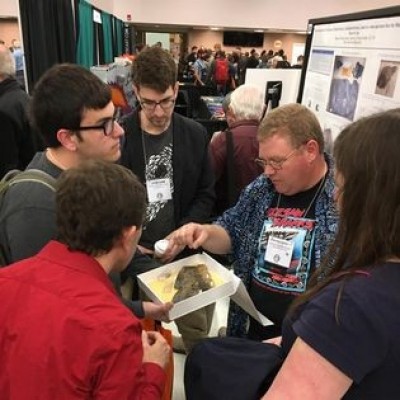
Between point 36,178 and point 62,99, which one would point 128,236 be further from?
point 62,99

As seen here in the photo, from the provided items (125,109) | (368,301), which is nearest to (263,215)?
(368,301)

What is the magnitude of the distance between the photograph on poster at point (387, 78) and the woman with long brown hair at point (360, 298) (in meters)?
0.85

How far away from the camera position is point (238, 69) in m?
11.2

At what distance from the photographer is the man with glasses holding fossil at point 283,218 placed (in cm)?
148

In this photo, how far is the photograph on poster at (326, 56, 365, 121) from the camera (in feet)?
5.78

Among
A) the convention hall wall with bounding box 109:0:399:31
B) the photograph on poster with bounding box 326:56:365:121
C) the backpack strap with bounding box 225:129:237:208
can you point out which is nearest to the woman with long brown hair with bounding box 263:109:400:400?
the photograph on poster with bounding box 326:56:365:121

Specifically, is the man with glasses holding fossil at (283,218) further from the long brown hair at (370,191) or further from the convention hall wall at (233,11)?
the convention hall wall at (233,11)

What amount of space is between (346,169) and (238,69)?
11090mm

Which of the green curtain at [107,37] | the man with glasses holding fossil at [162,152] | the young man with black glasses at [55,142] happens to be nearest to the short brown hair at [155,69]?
the man with glasses holding fossil at [162,152]

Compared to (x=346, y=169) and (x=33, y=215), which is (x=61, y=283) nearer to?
(x=33, y=215)

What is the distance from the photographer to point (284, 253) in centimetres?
149

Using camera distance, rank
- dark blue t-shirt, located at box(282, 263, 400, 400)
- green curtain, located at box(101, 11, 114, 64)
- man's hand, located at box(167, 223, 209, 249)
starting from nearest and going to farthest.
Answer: dark blue t-shirt, located at box(282, 263, 400, 400) < man's hand, located at box(167, 223, 209, 249) < green curtain, located at box(101, 11, 114, 64)

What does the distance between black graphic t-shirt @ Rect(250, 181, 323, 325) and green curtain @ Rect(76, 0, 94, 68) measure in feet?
11.3

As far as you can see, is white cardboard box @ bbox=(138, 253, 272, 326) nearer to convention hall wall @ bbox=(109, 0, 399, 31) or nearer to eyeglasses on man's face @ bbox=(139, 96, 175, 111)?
eyeglasses on man's face @ bbox=(139, 96, 175, 111)
